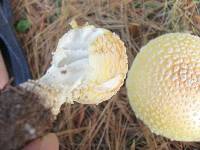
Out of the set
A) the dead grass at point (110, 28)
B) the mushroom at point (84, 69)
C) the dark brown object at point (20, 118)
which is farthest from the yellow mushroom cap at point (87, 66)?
the dead grass at point (110, 28)

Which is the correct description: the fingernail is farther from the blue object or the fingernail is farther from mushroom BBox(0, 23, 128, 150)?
the blue object

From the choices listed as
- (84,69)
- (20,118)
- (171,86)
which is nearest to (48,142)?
(20,118)

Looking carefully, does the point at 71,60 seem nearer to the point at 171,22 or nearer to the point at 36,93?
the point at 36,93

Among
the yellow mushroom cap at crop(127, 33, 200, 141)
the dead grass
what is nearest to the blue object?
the dead grass

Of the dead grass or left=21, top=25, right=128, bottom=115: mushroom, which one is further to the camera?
the dead grass

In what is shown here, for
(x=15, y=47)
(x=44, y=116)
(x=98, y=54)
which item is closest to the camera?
(x=44, y=116)

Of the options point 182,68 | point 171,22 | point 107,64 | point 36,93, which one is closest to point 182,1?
point 171,22
